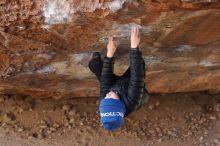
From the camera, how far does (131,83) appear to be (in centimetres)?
311

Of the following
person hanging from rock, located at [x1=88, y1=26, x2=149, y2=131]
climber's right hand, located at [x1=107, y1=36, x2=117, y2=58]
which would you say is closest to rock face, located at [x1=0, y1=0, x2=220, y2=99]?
climber's right hand, located at [x1=107, y1=36, x2=117, y2=58]

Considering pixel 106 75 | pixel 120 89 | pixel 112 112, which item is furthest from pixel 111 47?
pixel 112 112

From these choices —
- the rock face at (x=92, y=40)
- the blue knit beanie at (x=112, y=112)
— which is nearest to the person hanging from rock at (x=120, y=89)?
the blue knit beanie at (x=112, y=112)

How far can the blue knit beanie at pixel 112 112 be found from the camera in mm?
2998

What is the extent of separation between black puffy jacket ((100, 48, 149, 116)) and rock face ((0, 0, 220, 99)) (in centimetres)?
26

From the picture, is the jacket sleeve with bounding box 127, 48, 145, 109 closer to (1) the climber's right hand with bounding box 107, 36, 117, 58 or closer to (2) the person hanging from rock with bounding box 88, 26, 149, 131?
(2) the person hanging from rock with bounding box 88, 26, 149, 131

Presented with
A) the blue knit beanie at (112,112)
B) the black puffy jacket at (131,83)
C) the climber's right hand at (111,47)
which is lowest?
the blue knit beanie at (112,112)

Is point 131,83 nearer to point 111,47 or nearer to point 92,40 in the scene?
point 111,47

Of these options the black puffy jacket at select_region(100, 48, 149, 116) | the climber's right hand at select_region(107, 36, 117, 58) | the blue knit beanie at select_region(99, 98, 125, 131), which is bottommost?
the blue knit beanie at select_region(99, 98, 125, 131)

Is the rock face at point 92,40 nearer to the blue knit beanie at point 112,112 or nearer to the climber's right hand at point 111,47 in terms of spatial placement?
the climber's right hand at point 111,47

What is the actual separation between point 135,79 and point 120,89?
5.7 inches

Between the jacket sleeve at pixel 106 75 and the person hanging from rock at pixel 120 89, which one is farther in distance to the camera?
the jacket sleeve at pixel 106 75

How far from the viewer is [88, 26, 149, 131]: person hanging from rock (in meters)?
3.03

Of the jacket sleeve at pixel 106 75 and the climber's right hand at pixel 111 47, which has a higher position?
the climber's right hand at pixel 111 47
